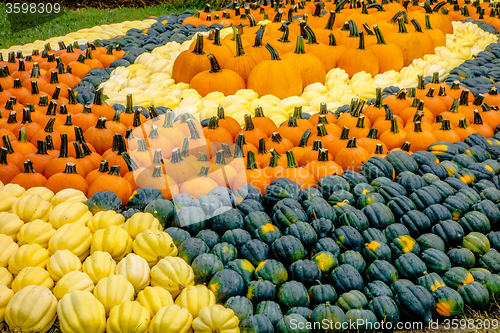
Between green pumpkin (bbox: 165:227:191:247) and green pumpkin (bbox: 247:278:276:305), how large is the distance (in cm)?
57

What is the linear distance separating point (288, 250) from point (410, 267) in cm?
77

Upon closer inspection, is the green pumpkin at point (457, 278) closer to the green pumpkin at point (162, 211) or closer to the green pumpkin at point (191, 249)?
the green pumpkin at point (191, 249)

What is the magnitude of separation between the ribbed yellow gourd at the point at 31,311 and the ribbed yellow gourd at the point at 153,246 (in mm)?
574

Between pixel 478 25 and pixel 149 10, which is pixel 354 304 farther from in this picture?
pixel 149 10

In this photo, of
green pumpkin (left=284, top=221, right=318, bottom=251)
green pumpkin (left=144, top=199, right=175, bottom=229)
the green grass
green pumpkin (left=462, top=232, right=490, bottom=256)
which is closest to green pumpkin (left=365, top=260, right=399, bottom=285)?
green pumpkin (left=284, top=221, right=318, bottom=251)

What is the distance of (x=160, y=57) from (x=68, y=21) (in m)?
6.62

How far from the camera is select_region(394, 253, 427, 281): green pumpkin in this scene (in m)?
2.86

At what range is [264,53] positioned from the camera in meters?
6.02

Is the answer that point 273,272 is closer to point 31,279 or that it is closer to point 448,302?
point 448,302

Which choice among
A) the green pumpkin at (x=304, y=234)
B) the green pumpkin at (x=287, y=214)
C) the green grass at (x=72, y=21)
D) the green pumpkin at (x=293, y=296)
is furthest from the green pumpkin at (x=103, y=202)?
the green grass at (x=72, y=21)

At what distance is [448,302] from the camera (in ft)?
8.86

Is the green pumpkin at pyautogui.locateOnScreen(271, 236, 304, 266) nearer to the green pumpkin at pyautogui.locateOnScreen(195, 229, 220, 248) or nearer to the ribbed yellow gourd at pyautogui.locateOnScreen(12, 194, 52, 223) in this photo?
the green pumpkin at pyautogui.locateOnScreen(195, 229, 220, 248)

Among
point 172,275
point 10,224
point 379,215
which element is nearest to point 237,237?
point 172,275

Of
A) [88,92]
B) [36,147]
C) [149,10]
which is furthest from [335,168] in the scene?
[149,10]
